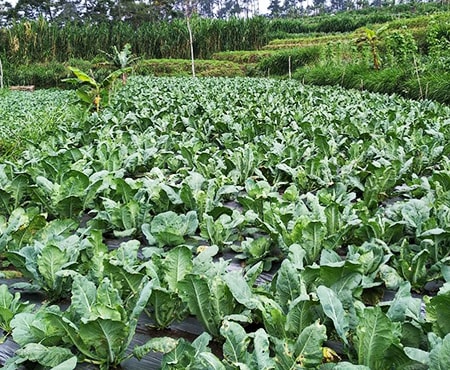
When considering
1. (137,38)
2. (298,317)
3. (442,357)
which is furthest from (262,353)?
(137,38)

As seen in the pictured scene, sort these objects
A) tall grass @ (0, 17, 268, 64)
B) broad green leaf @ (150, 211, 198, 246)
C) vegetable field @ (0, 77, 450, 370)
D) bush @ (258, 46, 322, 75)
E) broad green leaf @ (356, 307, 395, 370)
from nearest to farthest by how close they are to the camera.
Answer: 1. broad green leaf @ (356, 307, 395, 370)
2. vegetable field @ (0, 77, 450, 370)
3. broad green leaf @ (150, 211, 198, 246)
4. bush @ (258, 46, 322, 75)
5. tall grass @ (0, 17, 268, 64)

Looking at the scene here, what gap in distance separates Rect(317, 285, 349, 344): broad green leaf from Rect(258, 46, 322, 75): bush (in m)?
17.9

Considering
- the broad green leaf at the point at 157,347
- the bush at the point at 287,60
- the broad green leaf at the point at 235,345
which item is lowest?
the broad green leaf at the point at 157,347

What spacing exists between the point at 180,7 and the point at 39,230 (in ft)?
180

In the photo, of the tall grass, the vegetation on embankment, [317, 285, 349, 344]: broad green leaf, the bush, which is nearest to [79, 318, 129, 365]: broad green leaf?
[317, 285, 349, 344]: broad green leaf

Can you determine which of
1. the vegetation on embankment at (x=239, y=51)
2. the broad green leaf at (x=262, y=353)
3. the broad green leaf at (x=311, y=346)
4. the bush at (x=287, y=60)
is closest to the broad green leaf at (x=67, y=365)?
the broad green leaf at (x=262, y=353)

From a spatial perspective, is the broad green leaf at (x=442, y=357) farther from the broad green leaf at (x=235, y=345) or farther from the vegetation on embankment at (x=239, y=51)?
the vegetation on embankment at (x=239, y=51)

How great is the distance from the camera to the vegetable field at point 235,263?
1.16m

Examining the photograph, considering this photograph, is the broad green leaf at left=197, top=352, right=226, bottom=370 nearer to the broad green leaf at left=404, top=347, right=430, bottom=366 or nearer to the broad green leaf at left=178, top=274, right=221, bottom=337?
the broad green leaf at left=178, top=274, right=221, bottom=337

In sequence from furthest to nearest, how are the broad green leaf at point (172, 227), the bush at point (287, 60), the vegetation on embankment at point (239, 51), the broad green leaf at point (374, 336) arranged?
the bush at point (287, 60)
the vegetation on embankment at point (239, 51)
the broad green leaf at point (172, 227)
the broad green leaf at point (374, 336)

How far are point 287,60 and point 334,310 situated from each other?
1932 cm

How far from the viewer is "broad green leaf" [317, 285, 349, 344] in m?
1.16

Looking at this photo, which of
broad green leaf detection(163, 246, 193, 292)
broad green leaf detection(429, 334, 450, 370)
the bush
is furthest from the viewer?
the bush

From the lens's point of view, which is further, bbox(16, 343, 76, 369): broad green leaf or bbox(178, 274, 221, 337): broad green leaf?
bbox(178, 274, 221, 337): broad green leaf
